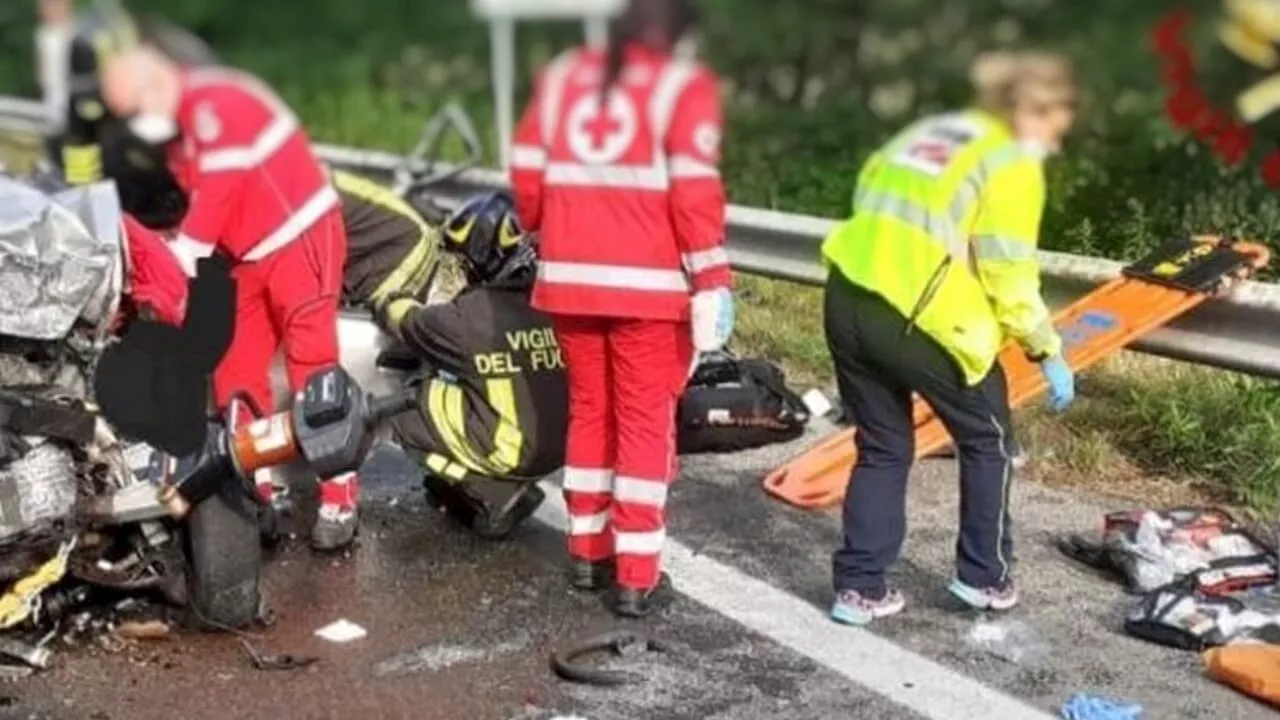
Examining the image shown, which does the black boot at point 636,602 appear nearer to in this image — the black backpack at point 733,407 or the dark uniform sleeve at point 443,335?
the dark uniform sleeve at point 443,335

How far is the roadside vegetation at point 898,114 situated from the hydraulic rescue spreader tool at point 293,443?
2.03ft

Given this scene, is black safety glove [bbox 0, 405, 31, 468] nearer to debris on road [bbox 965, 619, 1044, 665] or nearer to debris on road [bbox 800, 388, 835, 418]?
debris on road [bbox 965, 619, 1044, 665]

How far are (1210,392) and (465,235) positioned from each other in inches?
79.2

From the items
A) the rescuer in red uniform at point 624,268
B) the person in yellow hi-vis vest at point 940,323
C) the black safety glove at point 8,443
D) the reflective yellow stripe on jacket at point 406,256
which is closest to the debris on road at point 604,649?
the rescuer in red uniform at point 624,268

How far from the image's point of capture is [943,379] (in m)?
4.91

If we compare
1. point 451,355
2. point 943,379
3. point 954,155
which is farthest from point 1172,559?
point 451,355

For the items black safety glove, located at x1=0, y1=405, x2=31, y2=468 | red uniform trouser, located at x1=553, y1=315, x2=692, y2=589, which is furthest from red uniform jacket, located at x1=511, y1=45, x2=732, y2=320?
black safety glove, located at x1=0, y1=405, x2=31, y2=468

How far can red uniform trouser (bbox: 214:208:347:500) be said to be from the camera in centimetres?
537

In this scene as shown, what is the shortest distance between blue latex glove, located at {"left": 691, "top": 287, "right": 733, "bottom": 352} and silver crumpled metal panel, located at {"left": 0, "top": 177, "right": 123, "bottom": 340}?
1225 mm

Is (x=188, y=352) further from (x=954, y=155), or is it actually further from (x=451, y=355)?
(x=954, y=155)

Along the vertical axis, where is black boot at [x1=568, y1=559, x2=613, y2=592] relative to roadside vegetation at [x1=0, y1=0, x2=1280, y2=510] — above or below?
below

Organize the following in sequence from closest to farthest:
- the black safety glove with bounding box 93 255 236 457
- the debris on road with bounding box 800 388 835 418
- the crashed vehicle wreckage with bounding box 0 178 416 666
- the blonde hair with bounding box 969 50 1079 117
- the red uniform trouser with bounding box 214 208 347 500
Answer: the blonde hair with bounding box 969 50 1079 117
the crashed vehicle wreckage with bounding box 0 178 416 666
the black safety glove with bounding box 93 255 236 457
the red uniform trouser with bounding box 214 208 347 500
the debris on road with bounding box 800 388 835 418

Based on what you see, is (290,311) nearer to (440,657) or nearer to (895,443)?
(440,657)

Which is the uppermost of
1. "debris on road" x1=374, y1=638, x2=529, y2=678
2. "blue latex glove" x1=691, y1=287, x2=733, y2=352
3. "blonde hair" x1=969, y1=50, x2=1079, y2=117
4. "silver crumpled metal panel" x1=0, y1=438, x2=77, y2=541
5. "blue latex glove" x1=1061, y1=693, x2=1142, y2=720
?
"blonde hair" x1=969, y1=50, x2=1079, y2=117
